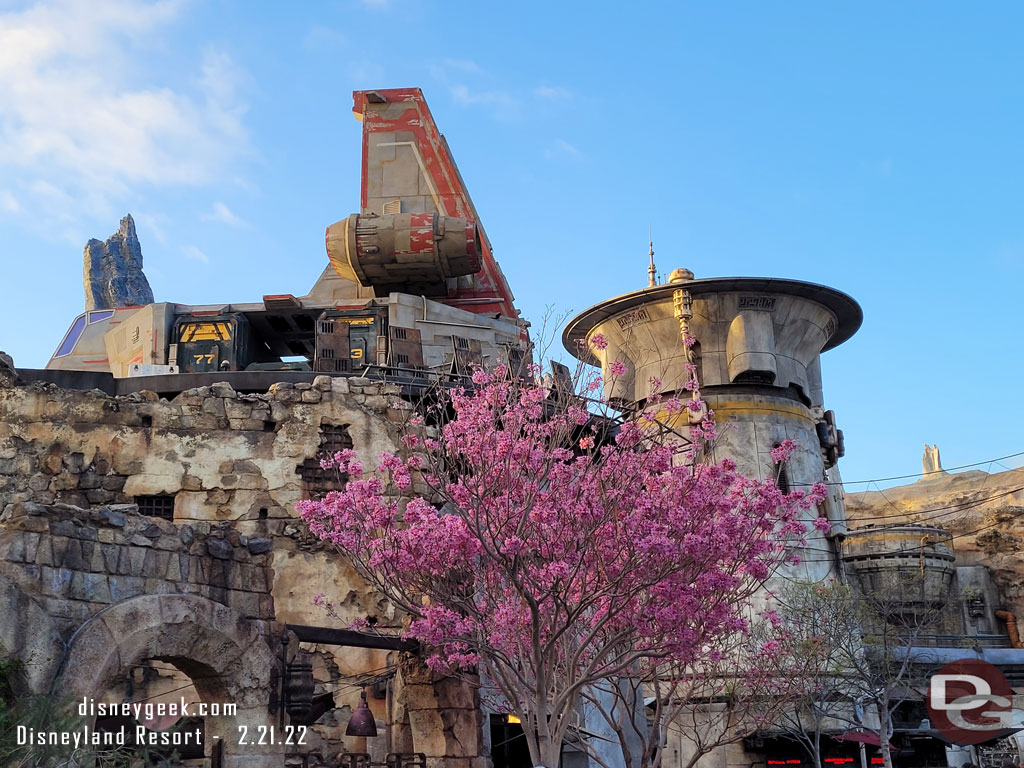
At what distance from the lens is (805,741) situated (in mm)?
27344

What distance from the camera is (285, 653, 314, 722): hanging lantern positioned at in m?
12.3

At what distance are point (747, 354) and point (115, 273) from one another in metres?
49.0

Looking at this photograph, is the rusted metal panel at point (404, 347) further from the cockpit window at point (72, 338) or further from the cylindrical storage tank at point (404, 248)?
the cockpit window at point (72, 338)

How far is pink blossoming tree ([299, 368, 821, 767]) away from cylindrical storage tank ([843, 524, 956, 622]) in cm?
1863

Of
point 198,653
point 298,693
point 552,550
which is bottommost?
point 298,693

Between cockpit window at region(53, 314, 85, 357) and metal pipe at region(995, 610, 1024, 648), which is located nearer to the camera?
cockpit window at region(53, 314, 85, 357)

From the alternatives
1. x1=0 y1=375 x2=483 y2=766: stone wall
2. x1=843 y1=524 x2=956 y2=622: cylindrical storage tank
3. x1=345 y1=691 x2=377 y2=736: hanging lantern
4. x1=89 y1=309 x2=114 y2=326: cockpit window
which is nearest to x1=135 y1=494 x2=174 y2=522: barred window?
x1=0 y1=375 x2=483 y2=766: stone wall

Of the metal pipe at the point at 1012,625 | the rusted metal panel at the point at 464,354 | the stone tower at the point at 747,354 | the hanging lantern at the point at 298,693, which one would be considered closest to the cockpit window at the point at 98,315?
the rusted metal panel at the point at 464,354

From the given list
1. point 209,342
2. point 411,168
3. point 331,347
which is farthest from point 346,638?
point 411,168

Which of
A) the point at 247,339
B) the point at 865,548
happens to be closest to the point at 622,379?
the point at 865,548

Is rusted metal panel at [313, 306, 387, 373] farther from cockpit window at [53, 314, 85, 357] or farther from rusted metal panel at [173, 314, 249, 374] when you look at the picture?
cockpit window at [53, 314, 85, 357]

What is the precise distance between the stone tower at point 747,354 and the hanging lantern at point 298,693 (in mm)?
20127

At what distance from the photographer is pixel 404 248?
30.6m

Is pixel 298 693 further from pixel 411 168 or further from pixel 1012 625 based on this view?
pixel 1012 625
